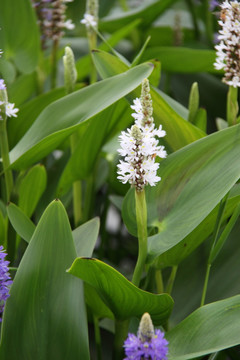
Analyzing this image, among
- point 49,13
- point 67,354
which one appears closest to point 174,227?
point 67,354

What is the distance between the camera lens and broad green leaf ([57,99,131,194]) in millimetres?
1033

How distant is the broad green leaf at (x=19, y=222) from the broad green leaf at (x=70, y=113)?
0.09 metres

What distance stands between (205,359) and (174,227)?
37cm

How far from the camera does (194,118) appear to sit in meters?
1.06

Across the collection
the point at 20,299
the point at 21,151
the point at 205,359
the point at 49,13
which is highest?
the point at 49,13

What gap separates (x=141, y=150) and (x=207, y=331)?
262 mm

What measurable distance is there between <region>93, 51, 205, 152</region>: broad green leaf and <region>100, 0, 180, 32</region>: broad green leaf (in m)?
0.51

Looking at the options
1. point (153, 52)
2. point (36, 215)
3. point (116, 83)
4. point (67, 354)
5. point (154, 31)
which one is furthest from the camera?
point (154, 31)

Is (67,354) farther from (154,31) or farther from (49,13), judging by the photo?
(154,31)

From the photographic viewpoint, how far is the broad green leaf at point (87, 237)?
832mm

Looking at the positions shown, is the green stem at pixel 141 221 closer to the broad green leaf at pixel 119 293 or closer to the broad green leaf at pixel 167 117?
the broad green leaf at pixel 119 293

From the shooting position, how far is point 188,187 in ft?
2.75

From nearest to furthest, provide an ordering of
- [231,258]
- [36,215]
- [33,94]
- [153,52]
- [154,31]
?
[231,258], [36,215], [153,52], [33,94], [154,31]

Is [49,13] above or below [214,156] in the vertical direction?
above
